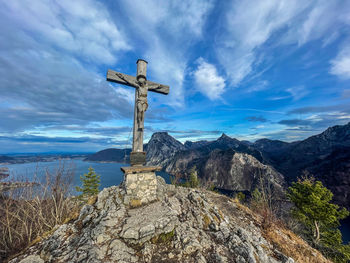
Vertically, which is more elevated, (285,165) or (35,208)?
(35,208)

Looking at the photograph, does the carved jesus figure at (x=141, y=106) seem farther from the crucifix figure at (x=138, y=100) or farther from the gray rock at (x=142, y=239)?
the gray rock at (x=142, y=239)

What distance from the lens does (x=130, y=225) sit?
4164 millimetres

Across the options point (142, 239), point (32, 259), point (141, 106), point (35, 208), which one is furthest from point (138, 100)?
point (35, 208)

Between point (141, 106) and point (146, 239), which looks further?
point (141, 106)

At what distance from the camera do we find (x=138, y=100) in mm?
6203

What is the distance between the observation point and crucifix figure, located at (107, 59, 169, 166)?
236 inches

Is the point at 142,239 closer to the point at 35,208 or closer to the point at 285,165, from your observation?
the point at 35,208

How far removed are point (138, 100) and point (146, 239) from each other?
16.8 ft

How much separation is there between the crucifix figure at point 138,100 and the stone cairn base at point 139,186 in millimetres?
462

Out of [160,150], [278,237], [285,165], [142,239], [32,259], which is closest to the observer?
[32,259]

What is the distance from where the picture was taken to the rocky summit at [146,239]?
136 inches

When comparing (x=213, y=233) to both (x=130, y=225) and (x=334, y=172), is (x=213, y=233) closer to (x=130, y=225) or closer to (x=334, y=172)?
(x=130, y=225)

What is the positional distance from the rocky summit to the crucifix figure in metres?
1.64

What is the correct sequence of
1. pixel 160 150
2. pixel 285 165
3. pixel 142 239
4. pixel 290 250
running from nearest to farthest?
pixel 142 239 < pixel 290 250 < pixel 285 165 < pixel 160 150
